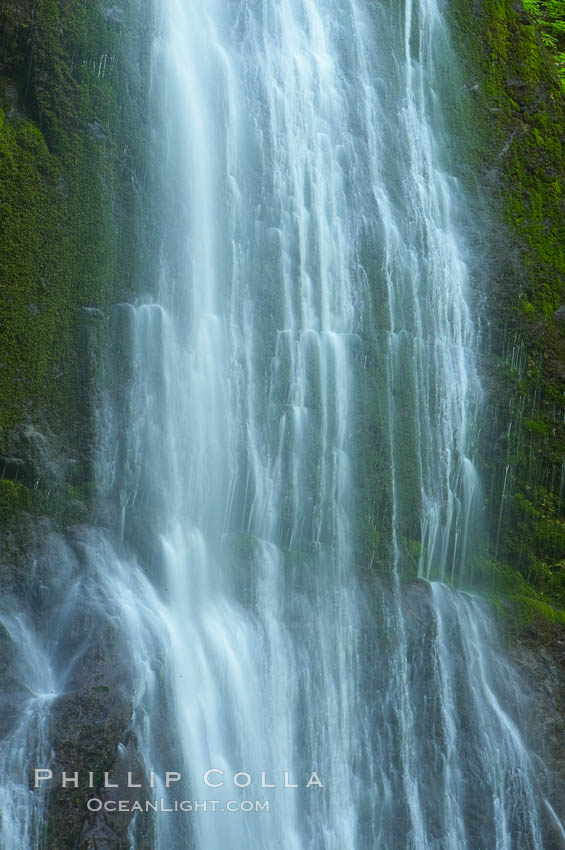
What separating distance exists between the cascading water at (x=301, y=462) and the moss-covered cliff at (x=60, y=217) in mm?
308

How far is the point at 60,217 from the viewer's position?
8.45m

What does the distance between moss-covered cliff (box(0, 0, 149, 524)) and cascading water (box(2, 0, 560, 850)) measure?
31cm

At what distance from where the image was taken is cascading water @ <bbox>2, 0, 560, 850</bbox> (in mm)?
7926

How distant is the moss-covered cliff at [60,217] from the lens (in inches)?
311

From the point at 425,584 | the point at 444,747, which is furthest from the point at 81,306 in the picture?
the point at 444,747

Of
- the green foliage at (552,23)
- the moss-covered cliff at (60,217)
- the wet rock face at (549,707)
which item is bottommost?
the wet rock face at (549,707)

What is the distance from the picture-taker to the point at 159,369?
340 inches

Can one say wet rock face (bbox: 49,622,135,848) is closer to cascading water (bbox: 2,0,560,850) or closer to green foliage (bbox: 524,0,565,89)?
cascading water (bbox: 2,0,560,850)

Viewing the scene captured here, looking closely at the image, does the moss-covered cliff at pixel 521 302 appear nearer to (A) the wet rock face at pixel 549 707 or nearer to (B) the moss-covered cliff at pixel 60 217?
(A) the wet rock face at pixel 549 707

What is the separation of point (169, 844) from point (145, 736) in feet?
2.67

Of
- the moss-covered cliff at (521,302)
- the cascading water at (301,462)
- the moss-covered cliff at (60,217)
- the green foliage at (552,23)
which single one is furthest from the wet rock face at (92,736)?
the green foliage at (552,23)

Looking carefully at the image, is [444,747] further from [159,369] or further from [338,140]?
[338,140]

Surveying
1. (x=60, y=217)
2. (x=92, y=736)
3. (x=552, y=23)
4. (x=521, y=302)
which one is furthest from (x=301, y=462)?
(x=552, y=23)

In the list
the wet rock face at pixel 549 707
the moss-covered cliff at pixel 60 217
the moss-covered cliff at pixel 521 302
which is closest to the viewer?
the moss-covered cliff at pixel 60 217
